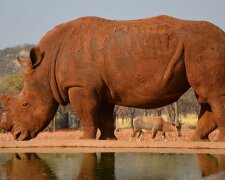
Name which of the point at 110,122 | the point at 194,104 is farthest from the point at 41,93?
the point at 194,104

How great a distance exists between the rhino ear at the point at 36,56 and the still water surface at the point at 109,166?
133 inches

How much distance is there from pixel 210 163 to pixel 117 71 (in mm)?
4432

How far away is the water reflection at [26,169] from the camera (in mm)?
6230

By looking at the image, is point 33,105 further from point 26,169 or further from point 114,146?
point 26,169

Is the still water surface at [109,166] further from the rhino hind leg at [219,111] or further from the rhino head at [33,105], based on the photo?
the rhino head at [33,105]

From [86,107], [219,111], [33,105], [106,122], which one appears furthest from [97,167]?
[106,122]

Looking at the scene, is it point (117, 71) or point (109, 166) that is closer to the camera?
point (109, 166)

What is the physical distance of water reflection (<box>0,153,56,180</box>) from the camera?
20.4 feet

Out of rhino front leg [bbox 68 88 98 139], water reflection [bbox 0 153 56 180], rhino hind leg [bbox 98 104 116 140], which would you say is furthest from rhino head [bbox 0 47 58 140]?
water reflection [bbox 0 153 56 180]

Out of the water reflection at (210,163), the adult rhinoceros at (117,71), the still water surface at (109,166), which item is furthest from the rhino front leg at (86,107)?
the water reflection at (210,163)

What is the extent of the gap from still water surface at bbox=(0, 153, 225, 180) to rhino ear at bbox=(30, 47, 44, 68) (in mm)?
3368

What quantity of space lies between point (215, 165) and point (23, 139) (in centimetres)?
605

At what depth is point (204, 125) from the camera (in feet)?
38.5

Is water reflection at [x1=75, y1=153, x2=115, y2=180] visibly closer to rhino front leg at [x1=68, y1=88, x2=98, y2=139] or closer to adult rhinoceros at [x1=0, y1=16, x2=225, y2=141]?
rhino front leg at [x1=68, y1=88, x2=98, y2=139]
